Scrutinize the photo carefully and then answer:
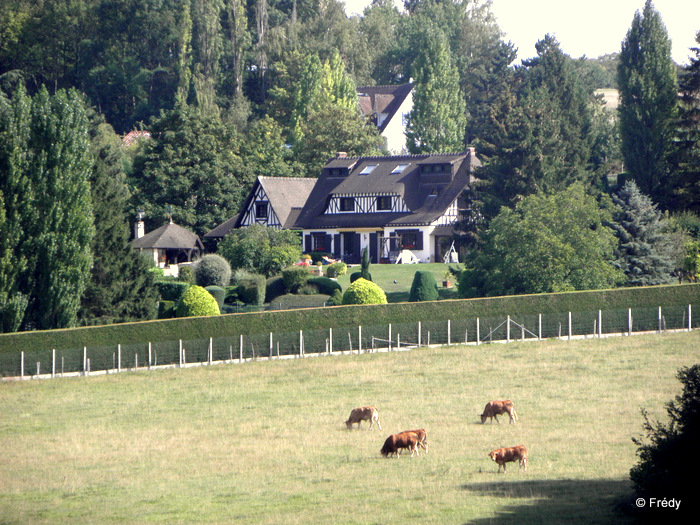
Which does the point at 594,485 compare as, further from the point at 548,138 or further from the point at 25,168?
the point at 548,138

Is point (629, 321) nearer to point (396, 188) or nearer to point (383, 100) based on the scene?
point (396, 188)

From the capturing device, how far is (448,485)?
21188mm

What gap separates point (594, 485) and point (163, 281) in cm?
4330

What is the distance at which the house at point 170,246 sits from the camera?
70812 millimetres

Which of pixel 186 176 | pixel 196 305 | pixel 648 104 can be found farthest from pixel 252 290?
pixel 648 104

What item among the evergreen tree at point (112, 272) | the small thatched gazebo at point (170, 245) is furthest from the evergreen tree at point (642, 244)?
the small thatched gazebo at point (170, 245)

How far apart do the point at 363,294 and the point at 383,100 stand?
67034mm

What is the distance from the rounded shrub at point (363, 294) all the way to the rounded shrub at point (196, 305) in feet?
23.4

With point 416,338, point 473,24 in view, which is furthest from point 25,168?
point 473,24

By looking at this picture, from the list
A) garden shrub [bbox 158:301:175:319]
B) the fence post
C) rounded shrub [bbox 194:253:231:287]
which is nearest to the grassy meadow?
the fence post

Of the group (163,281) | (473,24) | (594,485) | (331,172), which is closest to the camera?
(594,485)

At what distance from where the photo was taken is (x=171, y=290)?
187 feet

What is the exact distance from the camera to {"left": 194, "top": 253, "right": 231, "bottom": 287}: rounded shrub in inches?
2378

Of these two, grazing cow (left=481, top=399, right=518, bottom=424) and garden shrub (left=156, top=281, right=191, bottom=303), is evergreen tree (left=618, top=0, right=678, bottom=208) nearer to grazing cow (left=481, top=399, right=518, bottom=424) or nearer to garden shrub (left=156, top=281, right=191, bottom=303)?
garden shrub (left=156, top=281, right=191, bottom=303)
